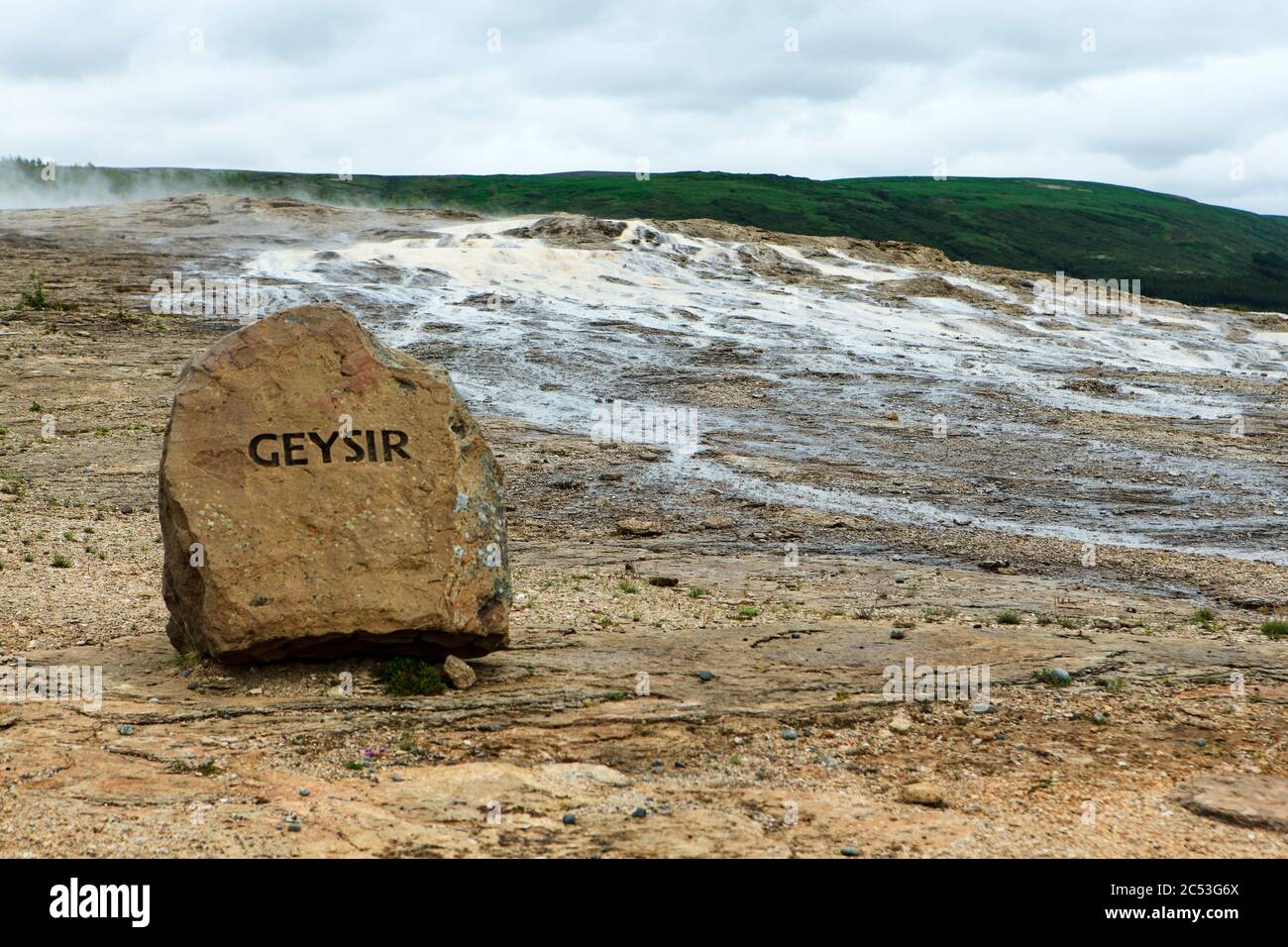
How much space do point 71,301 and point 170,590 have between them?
71.3 ft

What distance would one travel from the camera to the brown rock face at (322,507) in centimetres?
761

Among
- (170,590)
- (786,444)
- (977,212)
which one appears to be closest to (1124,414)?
(786,444)

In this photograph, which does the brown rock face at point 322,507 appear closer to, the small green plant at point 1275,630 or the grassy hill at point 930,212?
the small green plant at point 1275,630

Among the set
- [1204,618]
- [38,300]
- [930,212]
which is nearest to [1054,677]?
[1204,618]

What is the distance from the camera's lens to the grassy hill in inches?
3147

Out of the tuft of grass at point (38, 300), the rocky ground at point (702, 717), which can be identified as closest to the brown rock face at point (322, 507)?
the rocky ground at point (702, 717)

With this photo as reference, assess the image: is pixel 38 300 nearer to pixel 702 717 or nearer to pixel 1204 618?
pixel 702 717

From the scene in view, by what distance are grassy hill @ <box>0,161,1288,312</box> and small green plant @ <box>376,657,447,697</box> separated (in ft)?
190

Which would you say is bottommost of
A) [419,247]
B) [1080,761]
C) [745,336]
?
[1080,761]

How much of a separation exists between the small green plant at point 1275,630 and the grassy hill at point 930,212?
58.6 metres

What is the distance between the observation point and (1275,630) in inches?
376

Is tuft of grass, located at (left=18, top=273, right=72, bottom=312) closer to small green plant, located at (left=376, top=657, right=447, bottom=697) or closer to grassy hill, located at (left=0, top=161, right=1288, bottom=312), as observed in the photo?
small green plant, located at (left=376, top=657, right=447, bottom=697)

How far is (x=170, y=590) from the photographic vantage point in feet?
26.2
